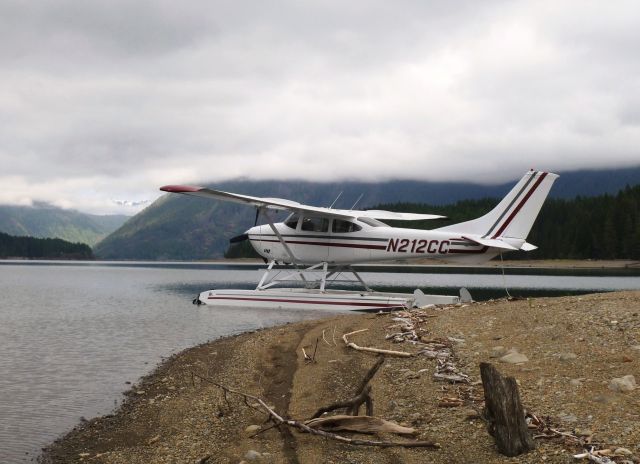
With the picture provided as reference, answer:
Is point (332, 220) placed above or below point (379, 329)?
above

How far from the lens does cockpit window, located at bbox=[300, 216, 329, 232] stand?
2309cm

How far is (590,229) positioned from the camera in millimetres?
86500

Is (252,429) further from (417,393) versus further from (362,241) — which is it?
(362,241)

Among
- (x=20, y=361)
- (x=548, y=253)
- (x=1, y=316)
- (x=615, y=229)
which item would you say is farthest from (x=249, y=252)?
(x=20, y=361)

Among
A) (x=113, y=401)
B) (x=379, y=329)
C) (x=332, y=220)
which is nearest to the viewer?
(x=113, y=401)

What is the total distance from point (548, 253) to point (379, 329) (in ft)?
288

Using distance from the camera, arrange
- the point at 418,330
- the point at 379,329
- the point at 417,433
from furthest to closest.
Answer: the point at 379,329 < the point at 418,330 < the point at 417,433

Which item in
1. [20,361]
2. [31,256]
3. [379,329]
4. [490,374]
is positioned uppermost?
[490,374]

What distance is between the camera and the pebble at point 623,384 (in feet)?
20.9

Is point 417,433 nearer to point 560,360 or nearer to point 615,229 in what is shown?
point 560,360

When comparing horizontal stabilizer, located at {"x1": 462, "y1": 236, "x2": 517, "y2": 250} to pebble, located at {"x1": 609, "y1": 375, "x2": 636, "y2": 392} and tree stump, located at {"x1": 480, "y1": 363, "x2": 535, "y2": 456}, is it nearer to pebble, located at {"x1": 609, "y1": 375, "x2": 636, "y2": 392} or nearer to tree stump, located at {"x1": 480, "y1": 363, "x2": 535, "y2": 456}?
pebble, located at {"x1": 609, "y1": 375, "x2": 636, "y2": 392}

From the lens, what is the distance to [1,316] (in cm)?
2294

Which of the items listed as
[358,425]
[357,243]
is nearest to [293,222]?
[357,243]

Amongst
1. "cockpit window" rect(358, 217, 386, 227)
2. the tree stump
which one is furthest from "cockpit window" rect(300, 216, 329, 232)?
the tree stump
